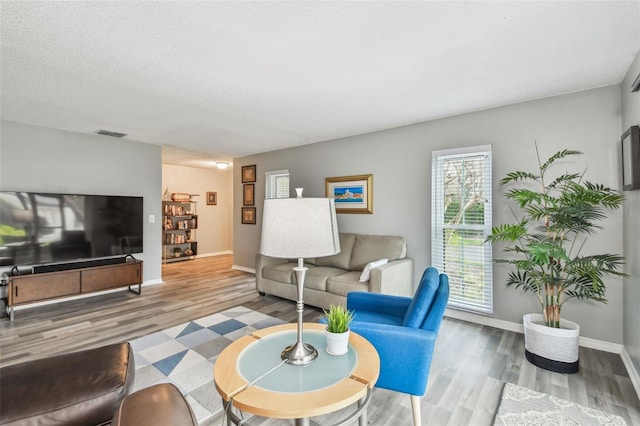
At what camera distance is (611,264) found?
2.38m

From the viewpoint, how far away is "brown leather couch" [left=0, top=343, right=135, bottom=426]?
1.07 metres

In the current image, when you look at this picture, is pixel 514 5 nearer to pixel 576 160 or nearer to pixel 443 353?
pixel 576 160

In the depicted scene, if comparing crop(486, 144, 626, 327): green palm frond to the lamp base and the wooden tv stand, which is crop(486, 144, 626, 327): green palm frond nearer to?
the lamp base

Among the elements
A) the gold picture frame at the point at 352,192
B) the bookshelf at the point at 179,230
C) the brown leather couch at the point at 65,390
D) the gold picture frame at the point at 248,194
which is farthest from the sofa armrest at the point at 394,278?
the bookshelf at the point at 179,230

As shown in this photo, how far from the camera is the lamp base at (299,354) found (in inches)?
52.8

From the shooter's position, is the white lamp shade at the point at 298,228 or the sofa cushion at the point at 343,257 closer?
the white lamp shade at the point at 298,228

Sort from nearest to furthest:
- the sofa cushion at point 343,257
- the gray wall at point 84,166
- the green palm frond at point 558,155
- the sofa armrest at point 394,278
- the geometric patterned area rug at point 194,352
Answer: the geometric patterned area rug at point 194,352 < the green palm frond at point 558,155 < the sofa armrest at point 394,278 < the gray wall at point 84,166 < the sofa cushion at point 343,257

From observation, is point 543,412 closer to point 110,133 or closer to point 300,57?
point 300,57

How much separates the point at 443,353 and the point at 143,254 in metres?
4.72

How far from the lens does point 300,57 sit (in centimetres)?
214

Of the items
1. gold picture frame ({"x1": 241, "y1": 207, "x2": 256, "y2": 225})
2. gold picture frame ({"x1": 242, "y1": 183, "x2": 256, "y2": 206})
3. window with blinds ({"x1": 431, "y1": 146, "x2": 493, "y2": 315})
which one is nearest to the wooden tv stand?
gold picture frame ({"x1": 241, "y1": 207, "x2": 256, "y2": 225})

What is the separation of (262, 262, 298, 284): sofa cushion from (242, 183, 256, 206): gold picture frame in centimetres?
210

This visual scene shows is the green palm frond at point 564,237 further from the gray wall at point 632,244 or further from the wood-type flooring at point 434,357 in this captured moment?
the wood-type flooring at point 434,357

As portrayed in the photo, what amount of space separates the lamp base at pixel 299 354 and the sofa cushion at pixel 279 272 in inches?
97.6
